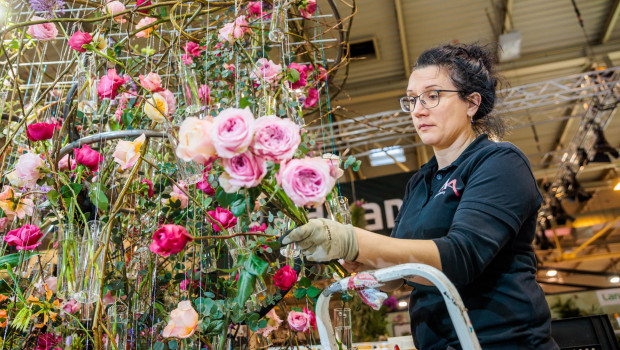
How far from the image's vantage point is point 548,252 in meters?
10.9

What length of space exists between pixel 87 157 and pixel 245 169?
534 mm

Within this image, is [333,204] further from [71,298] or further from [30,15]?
[30,15]

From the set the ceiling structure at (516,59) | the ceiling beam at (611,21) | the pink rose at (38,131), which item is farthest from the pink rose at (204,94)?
the ceiling beam at (611,21)

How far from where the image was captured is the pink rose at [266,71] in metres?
1.11

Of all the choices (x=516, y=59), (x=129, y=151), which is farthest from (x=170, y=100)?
(x=516, y=59)

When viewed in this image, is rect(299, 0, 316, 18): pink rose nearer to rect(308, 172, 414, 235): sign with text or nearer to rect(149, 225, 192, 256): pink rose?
rect(149, 225, 192, 256): pink rose

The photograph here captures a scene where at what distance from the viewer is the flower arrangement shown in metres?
0.73

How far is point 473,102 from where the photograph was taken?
114 centimetres

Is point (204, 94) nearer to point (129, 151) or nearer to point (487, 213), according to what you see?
point (129, 151)

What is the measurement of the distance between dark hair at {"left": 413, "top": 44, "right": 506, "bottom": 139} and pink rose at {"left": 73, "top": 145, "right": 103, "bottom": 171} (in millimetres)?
762

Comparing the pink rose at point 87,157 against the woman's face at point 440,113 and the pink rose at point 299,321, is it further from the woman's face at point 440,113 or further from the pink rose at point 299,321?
the woman's face at point 440,113

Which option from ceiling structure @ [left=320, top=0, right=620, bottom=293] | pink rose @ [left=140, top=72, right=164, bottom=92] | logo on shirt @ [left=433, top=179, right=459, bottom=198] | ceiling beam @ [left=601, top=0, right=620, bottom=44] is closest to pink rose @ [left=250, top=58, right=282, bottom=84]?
pink rose @ [left=140, top=72, right=164, bottom=92]

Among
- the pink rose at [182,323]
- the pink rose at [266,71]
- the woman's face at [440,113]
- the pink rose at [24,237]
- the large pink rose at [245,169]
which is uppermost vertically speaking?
the pink rose at [266,71]

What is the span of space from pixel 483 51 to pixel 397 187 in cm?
466
